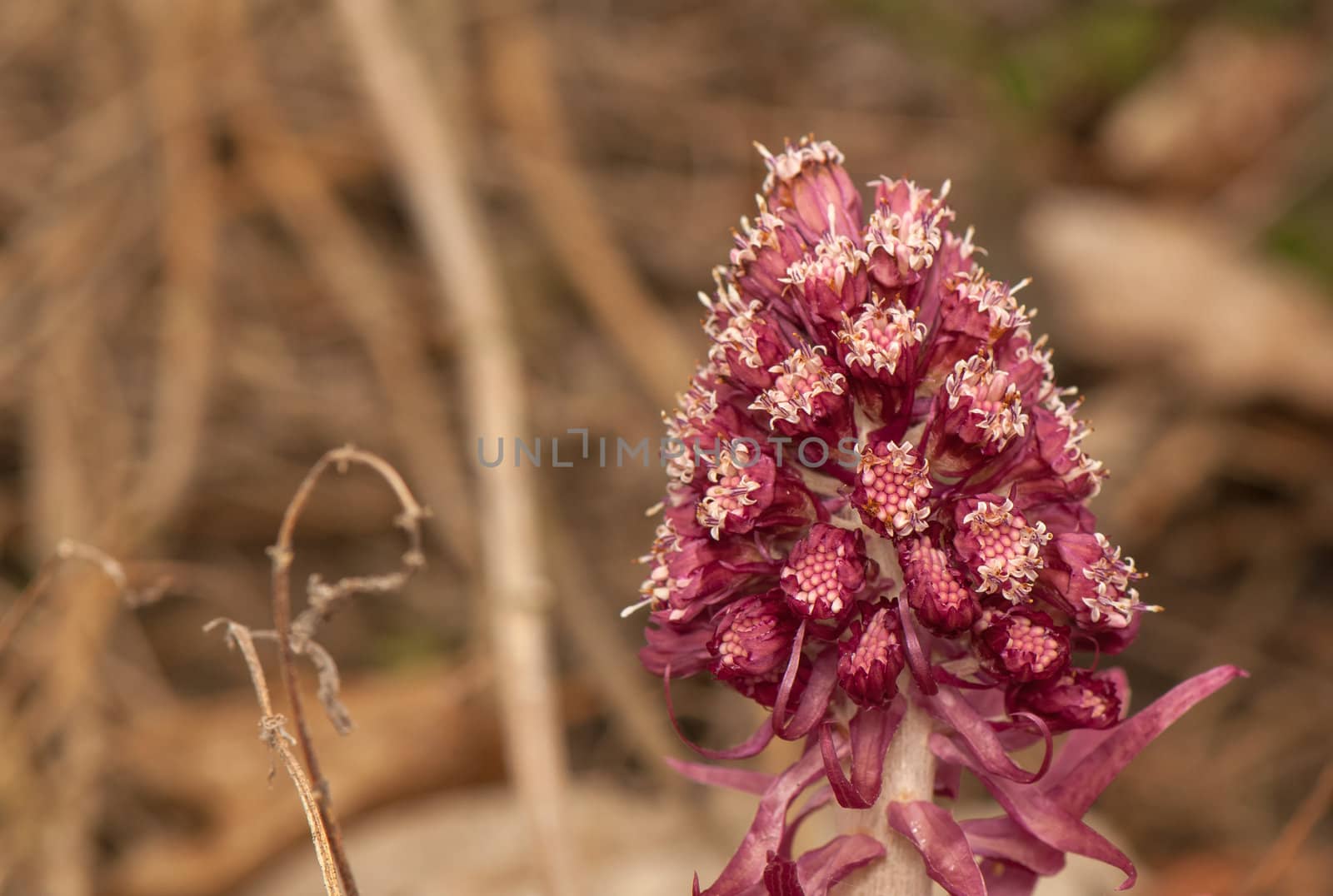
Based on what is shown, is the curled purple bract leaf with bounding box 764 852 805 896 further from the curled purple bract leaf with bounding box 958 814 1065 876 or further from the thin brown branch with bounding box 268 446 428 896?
the thin brown branch with bounding box 268 446 428 896

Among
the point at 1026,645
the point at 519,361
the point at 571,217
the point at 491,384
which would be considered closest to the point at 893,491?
the point at 1026,645

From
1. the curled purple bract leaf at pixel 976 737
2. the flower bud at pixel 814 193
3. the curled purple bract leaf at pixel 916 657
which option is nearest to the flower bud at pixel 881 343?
the flower bud at pixel 814 193

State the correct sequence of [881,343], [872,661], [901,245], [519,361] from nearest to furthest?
[872,661], [881,343], [901,245], [519,361]

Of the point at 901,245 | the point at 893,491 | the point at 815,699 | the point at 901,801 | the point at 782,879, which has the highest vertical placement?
the point at 901,245

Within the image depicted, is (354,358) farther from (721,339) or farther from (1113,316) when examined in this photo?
(721,339)

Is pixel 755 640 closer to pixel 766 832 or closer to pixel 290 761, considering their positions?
pixel 766 832

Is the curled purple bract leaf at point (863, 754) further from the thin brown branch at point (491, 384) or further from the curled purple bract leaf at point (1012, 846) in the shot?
the thin brown branch at point (491, 384)
